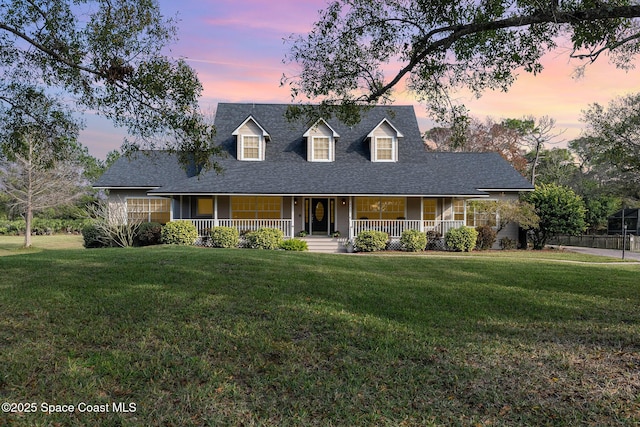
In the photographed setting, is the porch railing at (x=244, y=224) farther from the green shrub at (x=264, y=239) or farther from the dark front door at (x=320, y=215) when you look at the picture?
the dark front door at (x=320, y=215)

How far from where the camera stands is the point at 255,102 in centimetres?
2650

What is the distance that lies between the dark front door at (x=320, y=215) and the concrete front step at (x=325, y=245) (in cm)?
130

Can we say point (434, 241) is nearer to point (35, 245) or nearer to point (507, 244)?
point (507, 244)

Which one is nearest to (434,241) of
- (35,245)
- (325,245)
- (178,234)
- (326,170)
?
(325,245)

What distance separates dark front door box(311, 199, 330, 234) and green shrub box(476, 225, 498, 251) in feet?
25.6

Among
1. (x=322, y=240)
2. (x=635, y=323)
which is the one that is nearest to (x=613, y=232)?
(x=322, y=240)

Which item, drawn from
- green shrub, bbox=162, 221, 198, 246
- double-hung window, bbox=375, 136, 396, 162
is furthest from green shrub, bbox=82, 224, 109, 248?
double-hung window, bbox=375, 136, 396, 162

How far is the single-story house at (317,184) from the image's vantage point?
20.8 metres

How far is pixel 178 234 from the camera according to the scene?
63.6ft

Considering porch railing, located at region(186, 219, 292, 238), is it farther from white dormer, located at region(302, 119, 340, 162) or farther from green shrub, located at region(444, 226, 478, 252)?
green shrub, located at region(444, 226, 478, 252)

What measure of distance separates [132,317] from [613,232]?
3806cm

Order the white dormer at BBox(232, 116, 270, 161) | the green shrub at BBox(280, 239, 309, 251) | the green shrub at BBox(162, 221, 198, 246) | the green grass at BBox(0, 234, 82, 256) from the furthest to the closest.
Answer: the green grass at BBox(0, 234, 82, 256) < the white dormer at BBox(232, 116, 270, 161) < the green shrub at BBox(162, 221, 198, 246) < the green shrub at BBox(280, 239, 309, 251)

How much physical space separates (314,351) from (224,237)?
50.3ft

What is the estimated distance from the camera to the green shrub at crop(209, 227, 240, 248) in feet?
63.9
